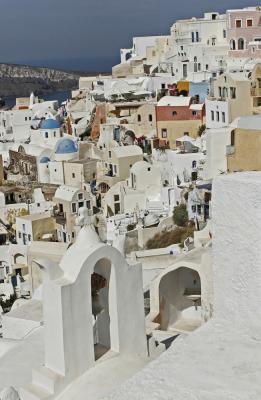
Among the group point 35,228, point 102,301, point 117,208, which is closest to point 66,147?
point 117,208

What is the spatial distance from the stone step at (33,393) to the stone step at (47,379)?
3 cm

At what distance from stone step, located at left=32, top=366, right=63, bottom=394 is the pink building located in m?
32.1

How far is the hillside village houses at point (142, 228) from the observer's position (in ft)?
12.0

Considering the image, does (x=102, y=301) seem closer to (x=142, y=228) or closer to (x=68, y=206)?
(x=142, y=228)

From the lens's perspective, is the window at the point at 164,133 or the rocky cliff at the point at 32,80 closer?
the window at the point at 164,133

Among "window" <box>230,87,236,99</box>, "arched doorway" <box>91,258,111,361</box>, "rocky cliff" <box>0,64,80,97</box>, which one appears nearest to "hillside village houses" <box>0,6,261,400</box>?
"arched doorway" <box>91,258,111,361</box>

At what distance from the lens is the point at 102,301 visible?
5953 millimetres

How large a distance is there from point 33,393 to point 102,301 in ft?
2.97

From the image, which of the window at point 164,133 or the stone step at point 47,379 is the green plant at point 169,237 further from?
the stone step at point 47,379

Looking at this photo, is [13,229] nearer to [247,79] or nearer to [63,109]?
[247,79]

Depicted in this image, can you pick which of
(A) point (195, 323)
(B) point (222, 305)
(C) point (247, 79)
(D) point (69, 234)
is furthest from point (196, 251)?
(C) point (247, 79)

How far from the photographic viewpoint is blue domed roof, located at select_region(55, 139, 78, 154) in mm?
31609

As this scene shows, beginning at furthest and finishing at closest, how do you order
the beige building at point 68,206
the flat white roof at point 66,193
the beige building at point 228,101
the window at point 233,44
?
the window at point 233,44, the flat white roof at point 66,193, the beige building at point 228,101, the beige building at point 68,206

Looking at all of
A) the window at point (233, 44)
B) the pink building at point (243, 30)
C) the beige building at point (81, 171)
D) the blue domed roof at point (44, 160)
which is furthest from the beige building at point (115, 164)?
the window at point (233, 44)
